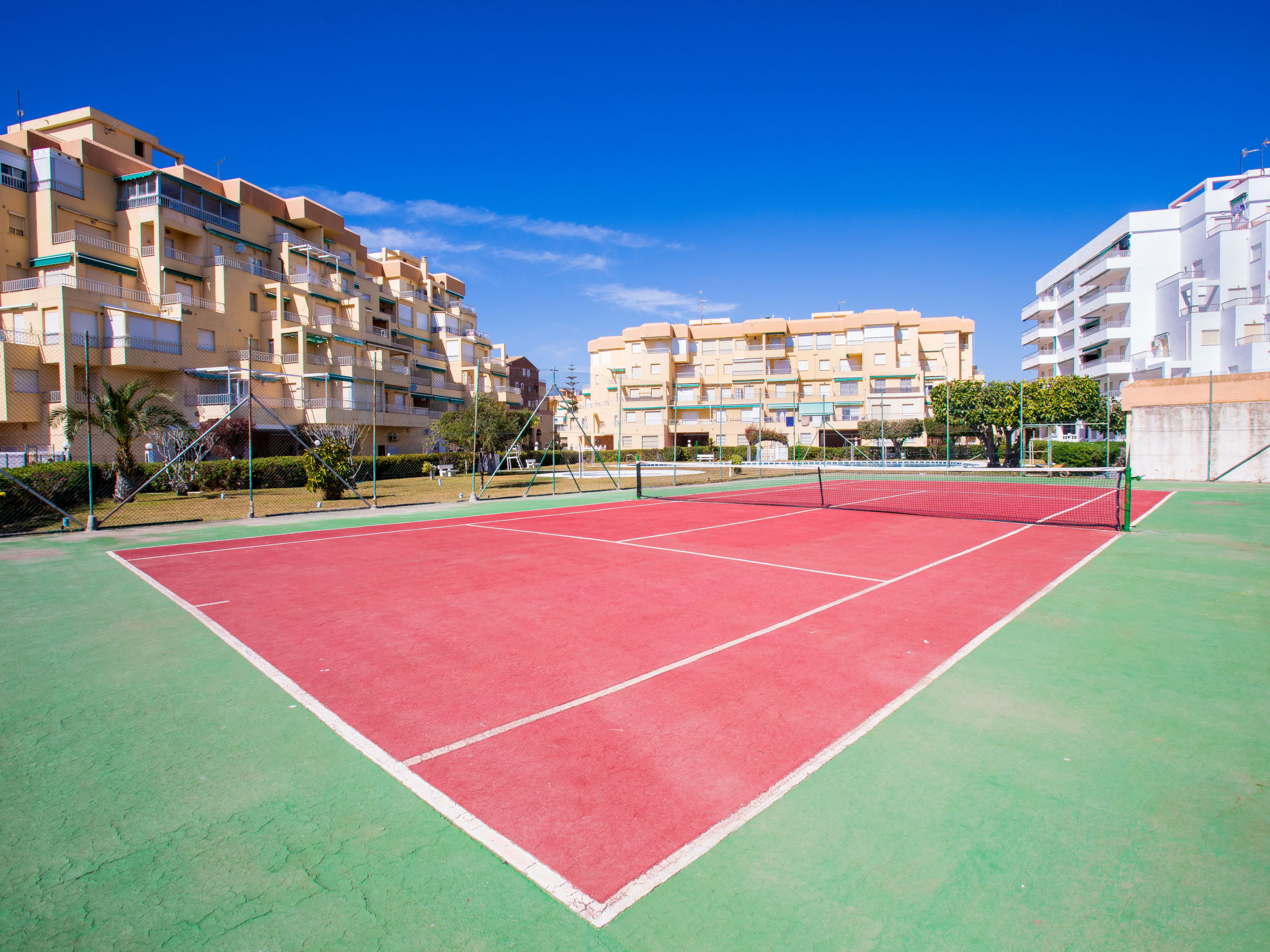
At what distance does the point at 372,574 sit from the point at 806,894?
27.7 ft

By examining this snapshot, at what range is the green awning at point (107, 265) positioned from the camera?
33.7 metres

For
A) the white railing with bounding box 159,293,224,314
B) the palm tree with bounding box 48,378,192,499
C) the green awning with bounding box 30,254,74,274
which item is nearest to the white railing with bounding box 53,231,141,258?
the green awning with bounding box 30,254,74,274

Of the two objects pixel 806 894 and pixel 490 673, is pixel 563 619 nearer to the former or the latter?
pixel 490 673

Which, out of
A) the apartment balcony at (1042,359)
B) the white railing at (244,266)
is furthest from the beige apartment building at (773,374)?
the white railing at (244,266)

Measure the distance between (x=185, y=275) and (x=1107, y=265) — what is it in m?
68.3

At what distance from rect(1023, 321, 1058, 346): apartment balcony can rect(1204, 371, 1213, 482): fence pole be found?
4704cm

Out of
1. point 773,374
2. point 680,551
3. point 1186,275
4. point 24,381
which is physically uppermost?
point 1186,275

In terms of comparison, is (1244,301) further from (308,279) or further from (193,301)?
(193,301)

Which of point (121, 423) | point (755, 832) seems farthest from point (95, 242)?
point (755, 832)

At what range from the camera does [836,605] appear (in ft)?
25.1

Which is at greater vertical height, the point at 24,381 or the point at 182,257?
the point at 182,257

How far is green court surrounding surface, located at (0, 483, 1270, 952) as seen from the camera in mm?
2662

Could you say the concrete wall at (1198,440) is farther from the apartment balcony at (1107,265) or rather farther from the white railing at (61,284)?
the white railing at (61,284)

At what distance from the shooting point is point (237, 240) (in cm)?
4169
